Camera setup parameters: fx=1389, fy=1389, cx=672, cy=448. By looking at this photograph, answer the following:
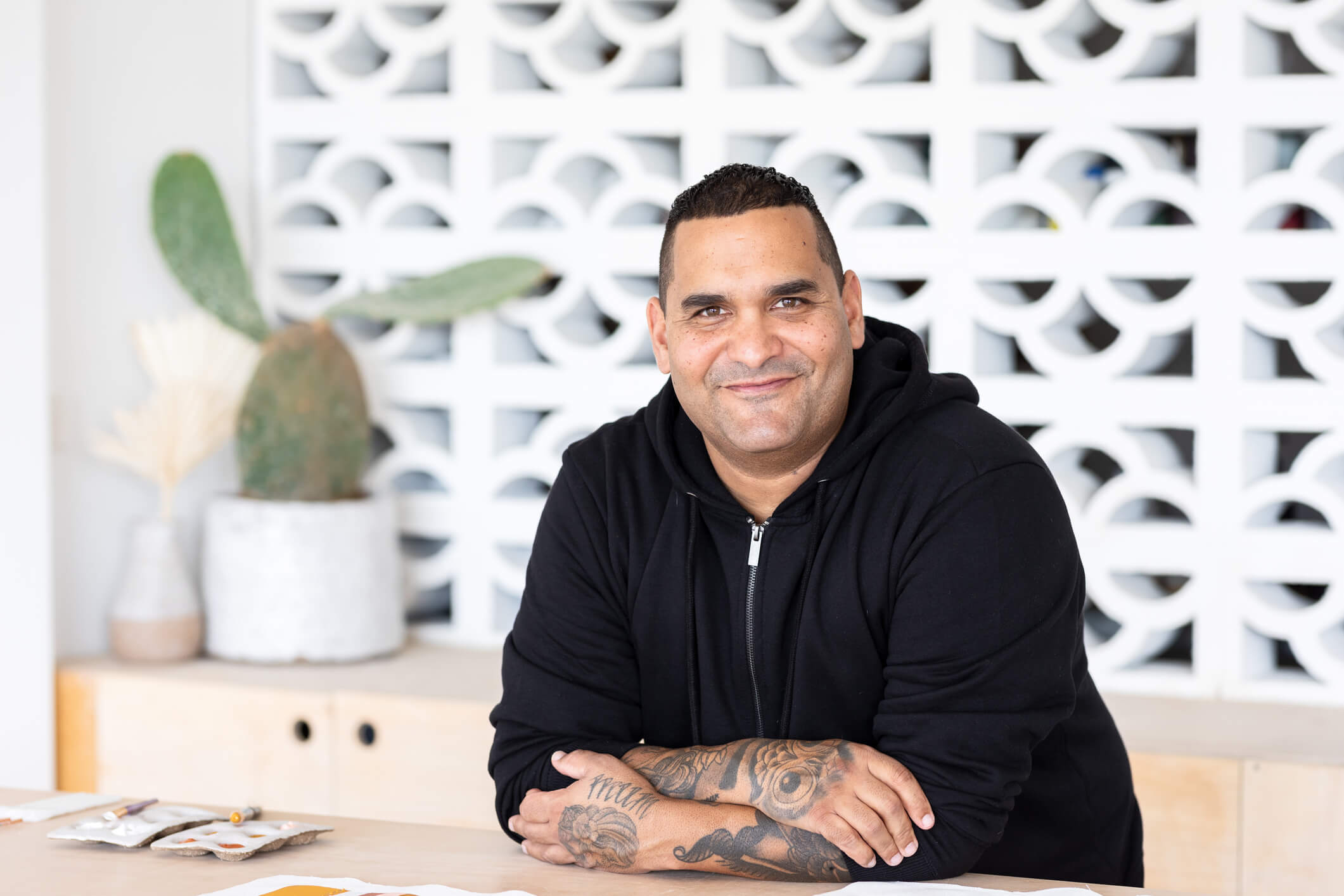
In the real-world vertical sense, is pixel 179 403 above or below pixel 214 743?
above

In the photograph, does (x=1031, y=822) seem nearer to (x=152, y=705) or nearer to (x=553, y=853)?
(x=553, y=853)

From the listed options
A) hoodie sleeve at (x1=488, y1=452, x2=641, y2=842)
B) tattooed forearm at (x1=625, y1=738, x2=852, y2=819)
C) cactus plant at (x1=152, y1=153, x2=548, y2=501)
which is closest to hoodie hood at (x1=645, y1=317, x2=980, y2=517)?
hoodie sleeve at (x1=488, y1=452, x2=641, y2=842)

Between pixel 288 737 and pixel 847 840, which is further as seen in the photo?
pixel 288 737

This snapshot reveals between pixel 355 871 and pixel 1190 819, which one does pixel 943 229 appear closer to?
pixel 1190 819

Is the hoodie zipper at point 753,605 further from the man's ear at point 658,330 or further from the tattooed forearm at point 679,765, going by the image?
the man's ear at point 658,330

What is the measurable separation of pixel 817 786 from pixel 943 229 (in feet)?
4.27

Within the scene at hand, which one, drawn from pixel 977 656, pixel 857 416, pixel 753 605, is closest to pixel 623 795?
pixel 753 605

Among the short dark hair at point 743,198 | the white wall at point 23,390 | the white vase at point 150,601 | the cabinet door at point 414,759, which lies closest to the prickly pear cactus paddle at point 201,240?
the white wall at point 23,390

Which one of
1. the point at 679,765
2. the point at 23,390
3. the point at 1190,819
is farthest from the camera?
the point at 23,390

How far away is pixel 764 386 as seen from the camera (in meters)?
1.46

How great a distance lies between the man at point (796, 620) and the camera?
1324 mm

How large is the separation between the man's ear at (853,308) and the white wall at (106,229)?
1504mm

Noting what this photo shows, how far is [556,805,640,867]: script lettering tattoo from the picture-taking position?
4.28 feet

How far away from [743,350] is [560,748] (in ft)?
1.51
